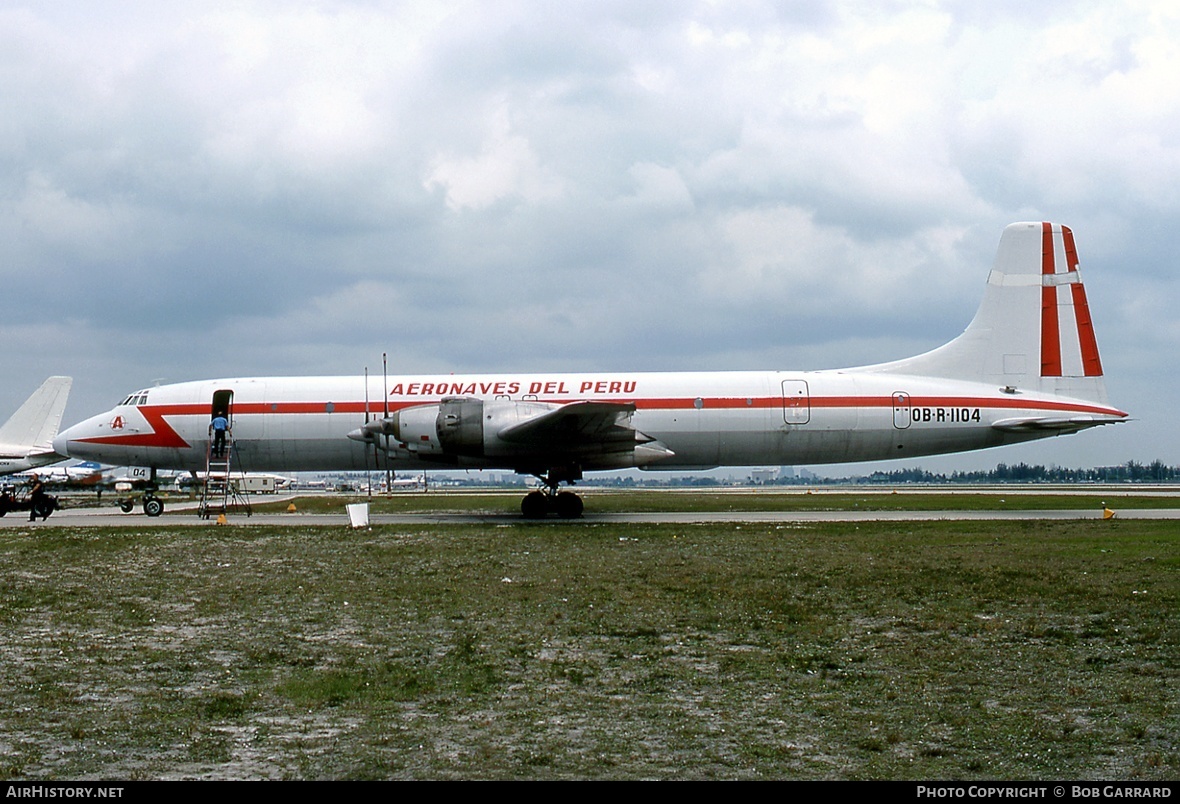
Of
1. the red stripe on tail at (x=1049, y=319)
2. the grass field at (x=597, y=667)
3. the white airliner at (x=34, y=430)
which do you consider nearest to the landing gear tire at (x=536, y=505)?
the grass field at (x=597, y=667)

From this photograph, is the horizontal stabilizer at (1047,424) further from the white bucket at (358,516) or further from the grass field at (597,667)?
the white bucket at (358,516)

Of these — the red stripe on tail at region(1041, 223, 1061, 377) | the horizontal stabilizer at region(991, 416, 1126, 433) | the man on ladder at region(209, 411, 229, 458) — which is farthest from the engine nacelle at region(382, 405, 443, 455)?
the red stripe on tail at region(1041, 223, 1061, 377)

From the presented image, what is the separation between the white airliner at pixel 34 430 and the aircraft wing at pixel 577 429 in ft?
114

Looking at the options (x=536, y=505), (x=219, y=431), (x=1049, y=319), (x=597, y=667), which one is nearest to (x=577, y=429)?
(x=536, y=505)

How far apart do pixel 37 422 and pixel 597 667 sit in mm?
49593

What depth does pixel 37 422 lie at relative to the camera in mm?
47812

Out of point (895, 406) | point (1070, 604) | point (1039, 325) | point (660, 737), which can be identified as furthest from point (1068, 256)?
point (660, 737)

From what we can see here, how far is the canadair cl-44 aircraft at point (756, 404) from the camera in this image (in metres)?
25.3

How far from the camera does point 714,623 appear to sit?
9.28 meters

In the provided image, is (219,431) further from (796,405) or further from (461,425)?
(796,405)

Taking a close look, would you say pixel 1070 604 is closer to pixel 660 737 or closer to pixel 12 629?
pixel 660 737

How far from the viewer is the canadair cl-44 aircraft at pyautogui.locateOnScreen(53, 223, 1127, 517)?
2533 cm

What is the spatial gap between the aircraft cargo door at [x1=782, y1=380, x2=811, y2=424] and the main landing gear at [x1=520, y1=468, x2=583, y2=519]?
596cm

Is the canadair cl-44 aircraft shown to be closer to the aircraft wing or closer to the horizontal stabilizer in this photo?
the horizontal stabilizer
